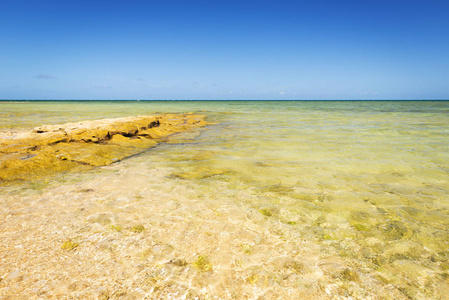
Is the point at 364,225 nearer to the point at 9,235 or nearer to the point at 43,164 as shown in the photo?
the point at 9,235

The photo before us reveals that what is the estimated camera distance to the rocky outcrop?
4.66 m

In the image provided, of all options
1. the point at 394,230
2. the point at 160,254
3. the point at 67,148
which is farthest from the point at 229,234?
the point at 67,148

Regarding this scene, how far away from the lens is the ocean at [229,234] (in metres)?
1.84

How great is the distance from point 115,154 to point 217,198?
3.78 metres

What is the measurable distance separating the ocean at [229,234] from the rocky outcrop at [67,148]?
0.72 m

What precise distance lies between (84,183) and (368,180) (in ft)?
15.7

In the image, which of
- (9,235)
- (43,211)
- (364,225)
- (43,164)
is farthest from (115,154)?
(364,225)

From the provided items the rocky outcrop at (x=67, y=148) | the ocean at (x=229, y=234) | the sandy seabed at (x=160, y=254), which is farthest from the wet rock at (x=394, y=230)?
the rocky outcrop at (x=67, y=148)

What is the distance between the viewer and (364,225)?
2729mm

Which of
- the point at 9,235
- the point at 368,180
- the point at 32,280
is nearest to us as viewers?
the point at 32,280

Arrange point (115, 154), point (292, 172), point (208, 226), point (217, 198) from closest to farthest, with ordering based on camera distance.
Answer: point (208, 226)
point (217, 198)
point (292, 172)
point (115, 154)

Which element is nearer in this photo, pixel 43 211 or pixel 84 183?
pixel 43 211

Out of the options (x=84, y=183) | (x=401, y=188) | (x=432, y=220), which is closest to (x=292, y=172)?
(x=401, y=188)

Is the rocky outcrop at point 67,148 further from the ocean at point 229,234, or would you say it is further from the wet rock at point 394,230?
the wet rock at point 394,230
